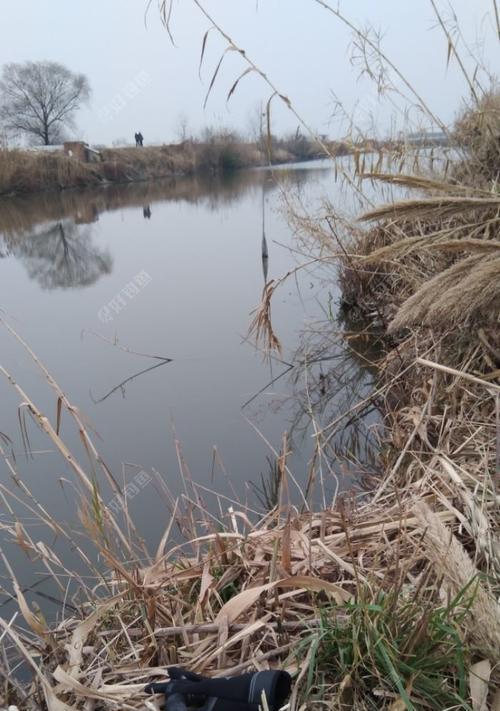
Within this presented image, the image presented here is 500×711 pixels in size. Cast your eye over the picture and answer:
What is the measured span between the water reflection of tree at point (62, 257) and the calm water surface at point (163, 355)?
22mm

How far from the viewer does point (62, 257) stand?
20.2ft

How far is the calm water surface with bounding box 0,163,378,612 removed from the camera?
2051mm

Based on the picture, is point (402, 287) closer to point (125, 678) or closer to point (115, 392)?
point (115, 392)

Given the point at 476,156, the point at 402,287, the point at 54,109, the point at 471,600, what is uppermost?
the point at 54,109

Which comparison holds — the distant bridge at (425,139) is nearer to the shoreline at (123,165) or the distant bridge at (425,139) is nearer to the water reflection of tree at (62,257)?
the water reflection of tree at (62,257)

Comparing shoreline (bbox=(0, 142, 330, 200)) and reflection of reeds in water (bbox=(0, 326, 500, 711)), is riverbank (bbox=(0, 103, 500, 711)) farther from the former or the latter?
shoreline (bbox=(0, 142, 330, 200))

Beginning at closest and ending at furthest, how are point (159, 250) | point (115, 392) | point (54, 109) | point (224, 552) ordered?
point (224, 552) → point (115, 392) → point (159, 250) → point (54, 109)

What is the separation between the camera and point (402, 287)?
2896mm

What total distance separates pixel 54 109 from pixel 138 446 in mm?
27161

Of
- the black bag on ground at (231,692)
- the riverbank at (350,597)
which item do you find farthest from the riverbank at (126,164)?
the black bag on ground at (231,692)

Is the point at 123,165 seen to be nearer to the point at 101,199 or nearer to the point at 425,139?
the point at 101,199

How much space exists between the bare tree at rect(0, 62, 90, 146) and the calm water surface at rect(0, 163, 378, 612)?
20521 millimetres

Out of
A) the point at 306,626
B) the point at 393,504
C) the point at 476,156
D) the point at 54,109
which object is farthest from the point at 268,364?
the point at 54,109

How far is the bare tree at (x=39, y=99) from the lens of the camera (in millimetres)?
24422
